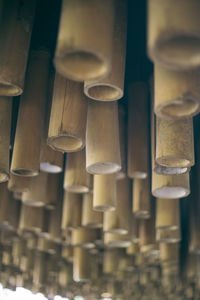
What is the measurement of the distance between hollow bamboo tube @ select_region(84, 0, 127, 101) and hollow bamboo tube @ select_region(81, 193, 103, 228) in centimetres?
151

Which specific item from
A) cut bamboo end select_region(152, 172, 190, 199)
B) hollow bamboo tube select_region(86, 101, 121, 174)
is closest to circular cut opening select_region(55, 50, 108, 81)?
hollow bamboo tube select_region(86, 101, 121, 174)

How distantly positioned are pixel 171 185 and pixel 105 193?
16.4 inches

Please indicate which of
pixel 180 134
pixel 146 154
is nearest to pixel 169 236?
pixel 146 154

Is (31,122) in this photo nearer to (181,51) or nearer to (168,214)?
(181,51)

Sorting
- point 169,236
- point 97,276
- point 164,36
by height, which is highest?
point 164,36

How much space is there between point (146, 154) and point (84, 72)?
3.68ft

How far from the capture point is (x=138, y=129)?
2213 mm

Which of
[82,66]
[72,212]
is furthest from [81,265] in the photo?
[82,66]

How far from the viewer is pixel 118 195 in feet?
8.97

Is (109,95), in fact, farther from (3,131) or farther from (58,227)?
(58,227)

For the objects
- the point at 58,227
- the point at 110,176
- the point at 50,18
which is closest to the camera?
the point at 50,18

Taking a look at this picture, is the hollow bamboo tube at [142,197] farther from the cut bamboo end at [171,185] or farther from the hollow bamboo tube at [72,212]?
the cut bamboo end at [171,185]

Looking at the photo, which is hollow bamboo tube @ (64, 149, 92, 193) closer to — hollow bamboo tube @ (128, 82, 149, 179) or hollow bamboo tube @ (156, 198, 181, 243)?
hollow bamboo tube @ (128, 82, 149, 179)

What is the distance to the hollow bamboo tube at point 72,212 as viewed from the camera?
3068mm
